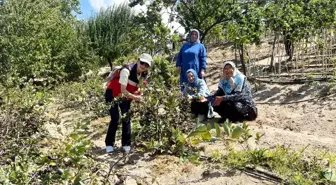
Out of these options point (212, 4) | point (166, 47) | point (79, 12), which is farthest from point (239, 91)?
point (79, 12)

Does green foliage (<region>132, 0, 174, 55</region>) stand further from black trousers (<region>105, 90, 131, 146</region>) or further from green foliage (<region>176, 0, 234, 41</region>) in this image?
black trousers (<region>105, 90, 131, 146</region>)

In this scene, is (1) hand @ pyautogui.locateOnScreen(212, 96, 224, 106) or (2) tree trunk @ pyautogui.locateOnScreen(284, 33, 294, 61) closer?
(1) hand @ pyautogui.locateOnScreen(212, 96, 224, 106)

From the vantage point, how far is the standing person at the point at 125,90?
14.1 feet

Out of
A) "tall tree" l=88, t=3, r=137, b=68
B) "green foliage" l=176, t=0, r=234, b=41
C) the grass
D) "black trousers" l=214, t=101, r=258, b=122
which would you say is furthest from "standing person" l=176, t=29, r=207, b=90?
→ "tall tree" l=88, t=3, r=137, b=68

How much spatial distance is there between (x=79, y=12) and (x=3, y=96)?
83.1 ft

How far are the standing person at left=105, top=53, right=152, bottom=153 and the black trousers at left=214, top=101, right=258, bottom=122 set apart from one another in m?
1.59

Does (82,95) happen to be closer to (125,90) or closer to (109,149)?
(109,149)

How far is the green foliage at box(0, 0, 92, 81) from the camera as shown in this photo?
10.4 metres

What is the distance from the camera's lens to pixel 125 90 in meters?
4.33

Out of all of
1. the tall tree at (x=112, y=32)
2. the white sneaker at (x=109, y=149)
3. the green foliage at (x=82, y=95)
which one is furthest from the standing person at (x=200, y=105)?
the tall tree at (x=112, y=32)

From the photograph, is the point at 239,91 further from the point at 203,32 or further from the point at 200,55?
the point at 203,32

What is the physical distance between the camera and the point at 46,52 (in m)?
10.9

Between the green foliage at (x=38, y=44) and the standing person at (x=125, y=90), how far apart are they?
5.23 m

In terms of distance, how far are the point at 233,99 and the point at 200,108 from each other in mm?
559
